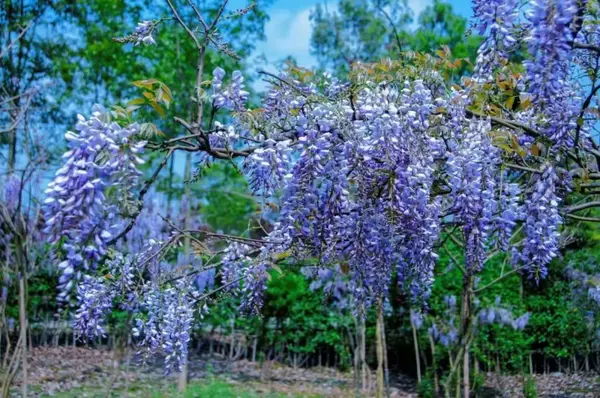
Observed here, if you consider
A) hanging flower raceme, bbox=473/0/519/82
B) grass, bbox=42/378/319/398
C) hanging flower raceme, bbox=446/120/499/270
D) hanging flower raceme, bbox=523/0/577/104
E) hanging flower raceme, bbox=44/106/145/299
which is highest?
hanging flower raceme, bbox=473/0/519/82

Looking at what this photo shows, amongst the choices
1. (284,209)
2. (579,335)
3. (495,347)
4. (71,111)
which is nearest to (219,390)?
(495,347)

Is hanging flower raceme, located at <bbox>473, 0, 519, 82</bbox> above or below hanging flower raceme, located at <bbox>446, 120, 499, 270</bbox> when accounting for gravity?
above

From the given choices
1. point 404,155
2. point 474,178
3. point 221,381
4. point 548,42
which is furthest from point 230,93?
point 221,381

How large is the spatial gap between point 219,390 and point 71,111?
8524mm

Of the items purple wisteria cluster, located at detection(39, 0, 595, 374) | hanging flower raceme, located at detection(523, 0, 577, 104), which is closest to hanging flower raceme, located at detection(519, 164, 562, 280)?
purple wisteria cluster, located at detection(39, 0, 595, 374)

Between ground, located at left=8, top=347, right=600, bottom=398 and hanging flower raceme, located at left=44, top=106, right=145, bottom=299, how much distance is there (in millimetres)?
5089

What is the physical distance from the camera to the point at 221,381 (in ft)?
28.4

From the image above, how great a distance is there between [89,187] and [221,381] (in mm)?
7113

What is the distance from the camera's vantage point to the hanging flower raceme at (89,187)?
77.2 inches

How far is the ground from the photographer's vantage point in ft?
25.1

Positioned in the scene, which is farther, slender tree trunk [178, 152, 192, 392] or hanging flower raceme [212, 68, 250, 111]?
slender tree trunk [178, 152, 192, 392]

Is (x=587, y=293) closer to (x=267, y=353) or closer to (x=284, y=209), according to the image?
(x=267, y=353)

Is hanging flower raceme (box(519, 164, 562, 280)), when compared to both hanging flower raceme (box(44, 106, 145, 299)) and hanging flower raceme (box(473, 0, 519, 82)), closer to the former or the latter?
hanging flower raceme (box(473, 0, 519, 82))

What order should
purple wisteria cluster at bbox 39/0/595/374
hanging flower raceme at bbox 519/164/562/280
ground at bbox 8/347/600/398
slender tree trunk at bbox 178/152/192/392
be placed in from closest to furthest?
purple wisteria cluster at bbox 39/0/595/374 → hanging flower raceme at bbox 519/164/562/280 → ground at bbox 8/347/600/398 → slender tree trunk at bbox 178/152/192/392
